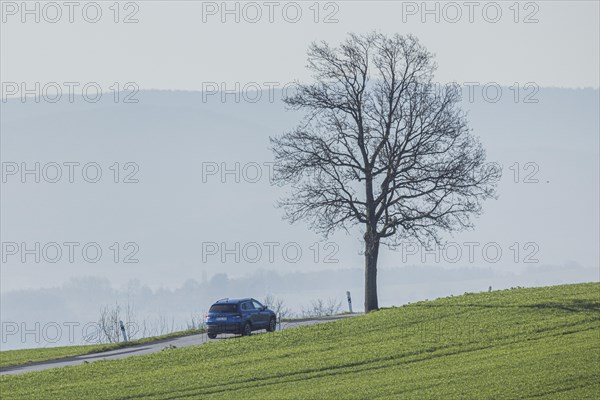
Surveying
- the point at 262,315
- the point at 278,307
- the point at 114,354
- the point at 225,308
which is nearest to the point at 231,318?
the point at 225,308

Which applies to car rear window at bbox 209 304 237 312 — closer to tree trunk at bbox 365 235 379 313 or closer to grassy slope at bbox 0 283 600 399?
grassy slope at bbox 0 283 600 399

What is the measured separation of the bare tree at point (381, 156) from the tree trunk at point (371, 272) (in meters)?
0.05

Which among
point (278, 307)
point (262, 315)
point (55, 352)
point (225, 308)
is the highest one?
point (225, 308)

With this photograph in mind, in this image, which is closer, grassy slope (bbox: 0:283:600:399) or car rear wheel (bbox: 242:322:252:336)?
grassy slope (bbox: 0:283:600:399)

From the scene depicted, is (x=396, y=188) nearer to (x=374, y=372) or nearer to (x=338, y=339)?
(x=338, y=339)

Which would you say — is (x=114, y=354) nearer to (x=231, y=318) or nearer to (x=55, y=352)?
(x=55, y=352)

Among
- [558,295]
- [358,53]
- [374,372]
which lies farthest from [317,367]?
[358,53]

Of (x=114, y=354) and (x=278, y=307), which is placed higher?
(x=278, y=307)

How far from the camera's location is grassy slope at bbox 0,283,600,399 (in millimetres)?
30891

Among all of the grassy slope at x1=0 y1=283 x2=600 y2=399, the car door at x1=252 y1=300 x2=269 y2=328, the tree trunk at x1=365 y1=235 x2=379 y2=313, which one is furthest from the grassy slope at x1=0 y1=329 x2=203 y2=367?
the tree trunk at x1=365 y1=235 x2=379 y2=313

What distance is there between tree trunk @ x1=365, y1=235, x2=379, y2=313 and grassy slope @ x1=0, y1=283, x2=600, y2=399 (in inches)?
317

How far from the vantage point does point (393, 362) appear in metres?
35.8

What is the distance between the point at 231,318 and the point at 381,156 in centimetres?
1293

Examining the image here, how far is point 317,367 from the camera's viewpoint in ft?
Result: 117
